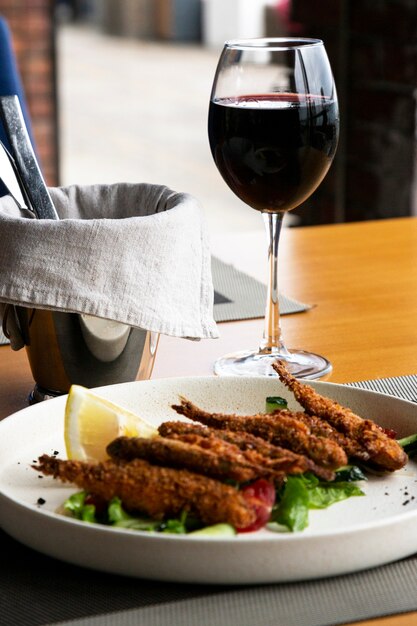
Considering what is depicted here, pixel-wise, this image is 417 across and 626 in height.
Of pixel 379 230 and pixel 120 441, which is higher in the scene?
pixel 120 441

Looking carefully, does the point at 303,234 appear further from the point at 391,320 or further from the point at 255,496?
the point at 255,496

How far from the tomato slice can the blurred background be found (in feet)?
8.61

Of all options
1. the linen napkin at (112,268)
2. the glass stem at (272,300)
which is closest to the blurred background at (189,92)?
the glass stem at (272,300)

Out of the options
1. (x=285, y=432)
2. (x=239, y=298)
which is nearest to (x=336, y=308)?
(x=239, y=298)

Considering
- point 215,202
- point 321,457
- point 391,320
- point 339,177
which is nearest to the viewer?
point 321,457

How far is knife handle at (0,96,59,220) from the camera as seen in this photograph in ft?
3.25

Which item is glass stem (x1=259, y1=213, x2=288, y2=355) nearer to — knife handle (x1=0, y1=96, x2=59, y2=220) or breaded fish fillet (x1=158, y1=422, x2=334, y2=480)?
knife handle (x1=0, y1=96, x2=59, y2=220)

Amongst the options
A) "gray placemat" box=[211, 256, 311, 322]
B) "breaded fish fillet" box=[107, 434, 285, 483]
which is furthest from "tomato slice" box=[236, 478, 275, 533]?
"gray placemat" box=[211, 256, 311, 322]

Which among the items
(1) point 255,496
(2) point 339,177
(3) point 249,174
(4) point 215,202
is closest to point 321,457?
(1) point 255,496

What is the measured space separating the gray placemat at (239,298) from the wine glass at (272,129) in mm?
192

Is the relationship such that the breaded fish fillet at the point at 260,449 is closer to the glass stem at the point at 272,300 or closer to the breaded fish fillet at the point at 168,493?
the breaded fish fillet at the point at 168,493

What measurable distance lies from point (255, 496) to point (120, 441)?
93mm

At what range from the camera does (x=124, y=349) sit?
0.94 meters

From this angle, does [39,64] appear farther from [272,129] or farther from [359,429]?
[359,429]
